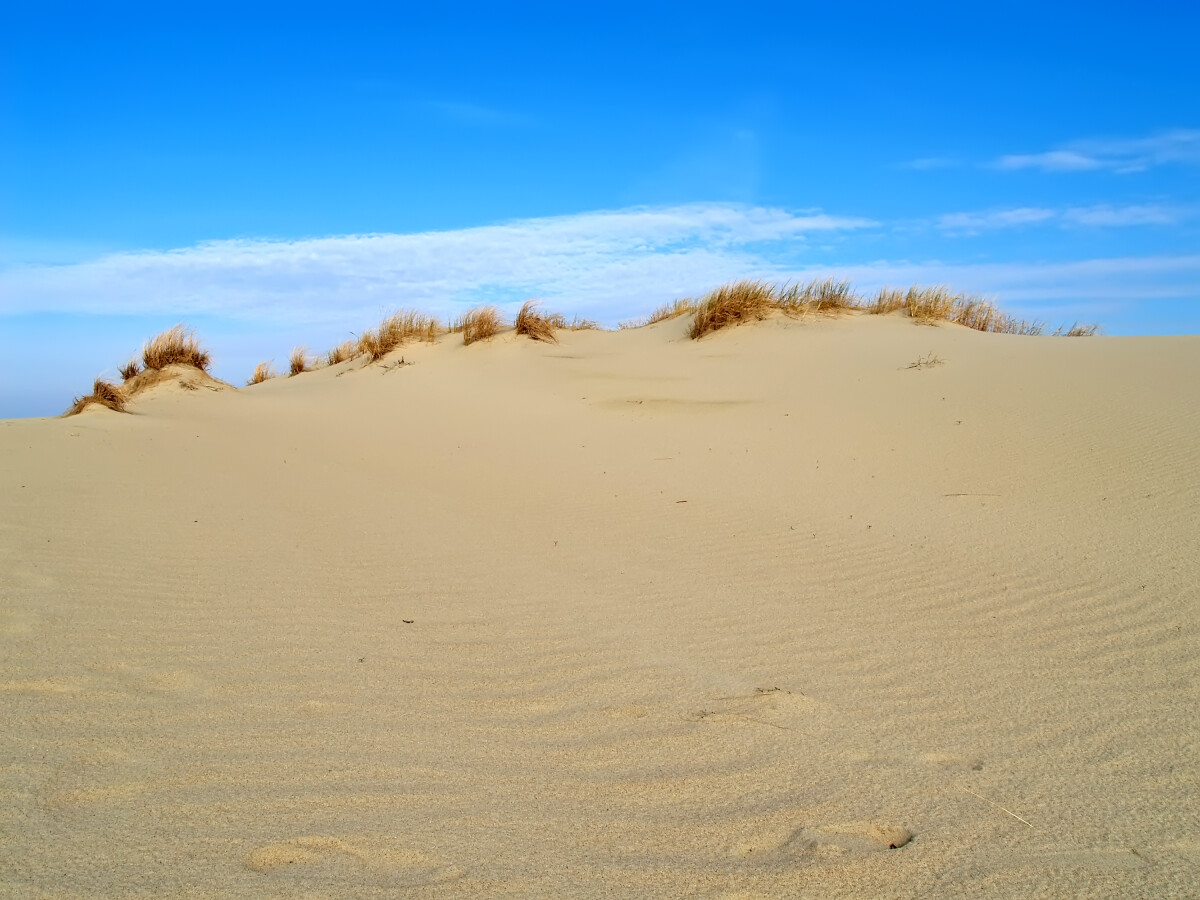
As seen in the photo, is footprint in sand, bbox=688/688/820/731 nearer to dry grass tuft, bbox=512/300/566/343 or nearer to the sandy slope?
the sandy slope

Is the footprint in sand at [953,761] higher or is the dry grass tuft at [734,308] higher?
the dry grass tuft at [734,308]

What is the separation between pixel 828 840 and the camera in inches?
84.9

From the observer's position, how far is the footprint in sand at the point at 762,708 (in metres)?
2.84

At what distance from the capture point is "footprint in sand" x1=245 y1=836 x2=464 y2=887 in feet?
6.45

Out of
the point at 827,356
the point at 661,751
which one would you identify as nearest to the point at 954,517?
the point at 661,751

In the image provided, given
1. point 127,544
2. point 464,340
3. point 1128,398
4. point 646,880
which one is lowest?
point 646,880

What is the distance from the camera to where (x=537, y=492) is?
22.2ft

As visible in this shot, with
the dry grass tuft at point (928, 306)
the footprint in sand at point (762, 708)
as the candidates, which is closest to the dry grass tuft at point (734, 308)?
the dry grass tuft at point (928, 306)

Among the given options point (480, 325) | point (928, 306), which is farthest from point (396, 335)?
point (928, 306)

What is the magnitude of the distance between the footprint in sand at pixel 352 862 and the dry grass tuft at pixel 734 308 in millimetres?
11620

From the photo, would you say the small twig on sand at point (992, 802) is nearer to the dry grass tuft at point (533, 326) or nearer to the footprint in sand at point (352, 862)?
the footprint in sand at point (352, 862)

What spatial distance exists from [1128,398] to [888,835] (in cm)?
689

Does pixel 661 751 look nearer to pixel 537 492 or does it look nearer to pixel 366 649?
pixel 366 649

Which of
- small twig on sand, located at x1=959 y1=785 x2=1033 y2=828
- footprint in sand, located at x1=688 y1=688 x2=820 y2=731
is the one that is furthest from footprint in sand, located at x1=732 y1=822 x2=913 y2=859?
footprint in sand, located at x1=688 y1=688 x2=820 y2=731
